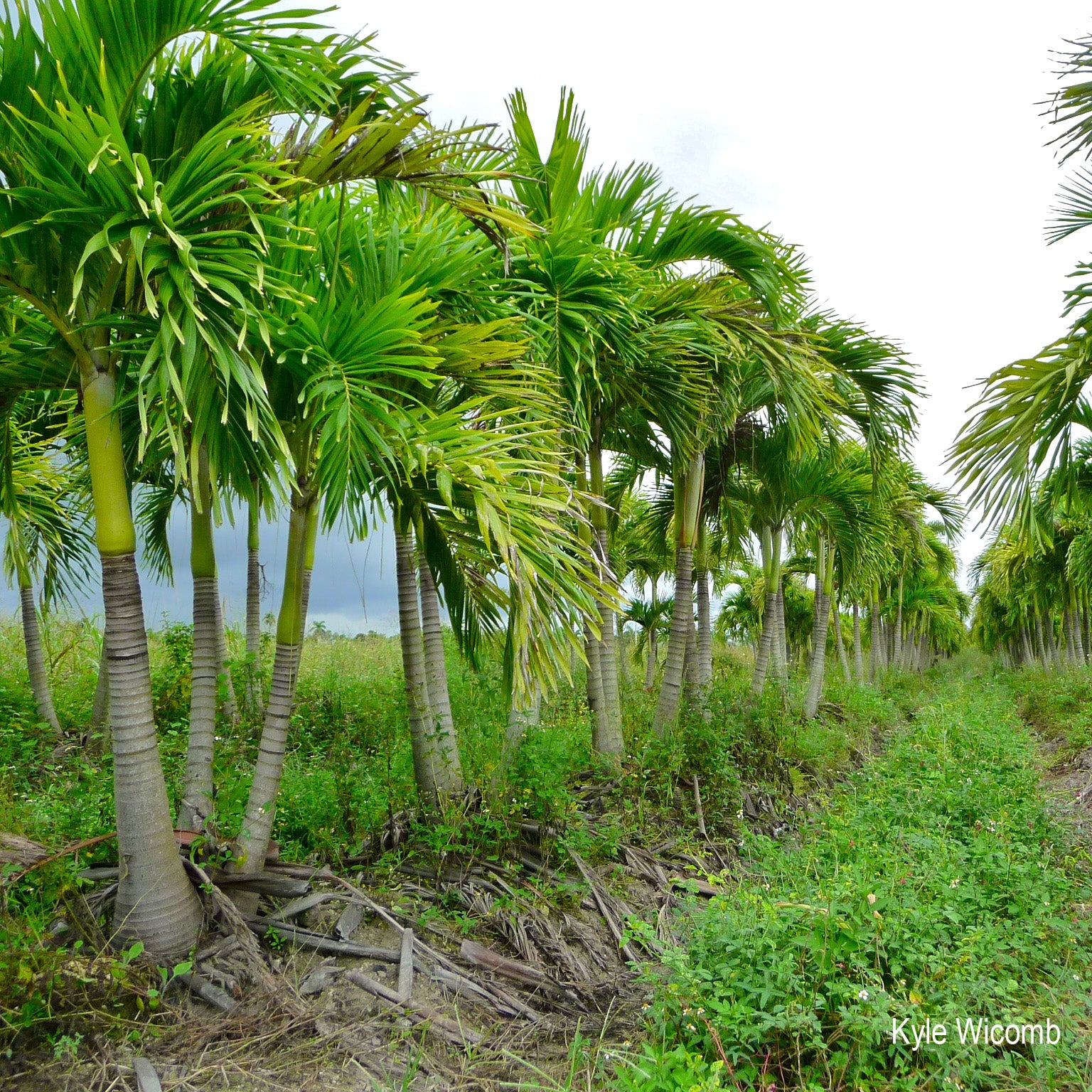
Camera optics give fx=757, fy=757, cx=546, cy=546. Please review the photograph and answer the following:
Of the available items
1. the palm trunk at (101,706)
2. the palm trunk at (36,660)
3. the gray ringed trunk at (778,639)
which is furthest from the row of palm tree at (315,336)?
the gray ringed trunk at (778,639)

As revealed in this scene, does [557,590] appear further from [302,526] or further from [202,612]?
[202,612]

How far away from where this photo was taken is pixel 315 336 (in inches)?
134

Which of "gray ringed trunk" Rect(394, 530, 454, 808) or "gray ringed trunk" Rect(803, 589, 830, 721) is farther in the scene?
"gray ringed trunk" Rect(803, 589, 830, 721)

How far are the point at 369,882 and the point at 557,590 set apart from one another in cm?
229

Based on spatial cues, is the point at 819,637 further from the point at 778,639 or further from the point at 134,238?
the point at 134,238

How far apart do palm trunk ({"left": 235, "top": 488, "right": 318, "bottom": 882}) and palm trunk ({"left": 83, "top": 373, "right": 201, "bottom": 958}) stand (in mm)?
479

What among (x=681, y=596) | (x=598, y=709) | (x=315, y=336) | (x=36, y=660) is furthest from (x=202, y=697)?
(x=681, y=596)

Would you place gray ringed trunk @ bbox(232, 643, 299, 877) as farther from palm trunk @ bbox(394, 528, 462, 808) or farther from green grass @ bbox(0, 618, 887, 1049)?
palm trunk @ bbox(394, 528, 462, 808)

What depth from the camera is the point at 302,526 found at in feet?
14.2

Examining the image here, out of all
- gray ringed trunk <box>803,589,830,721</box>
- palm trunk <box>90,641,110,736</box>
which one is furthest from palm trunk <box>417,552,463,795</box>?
gray ringed trunk <box>803,589,830,721</box>

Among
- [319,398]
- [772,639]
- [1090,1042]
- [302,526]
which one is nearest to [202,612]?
[302,526]

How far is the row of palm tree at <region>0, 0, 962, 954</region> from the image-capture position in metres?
3.02

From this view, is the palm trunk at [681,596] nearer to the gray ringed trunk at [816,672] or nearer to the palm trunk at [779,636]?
the palm trunk at [779,636]

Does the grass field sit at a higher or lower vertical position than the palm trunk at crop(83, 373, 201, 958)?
lower
